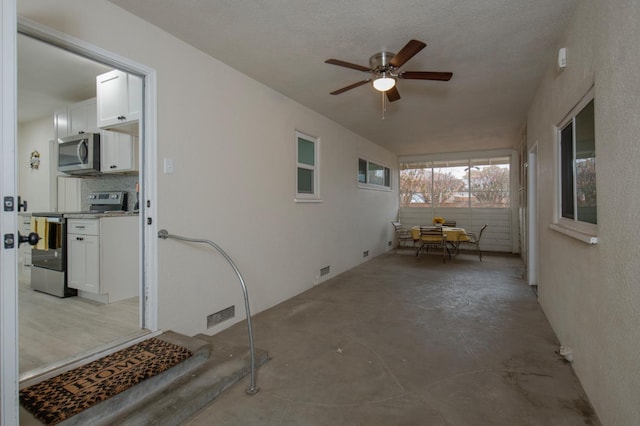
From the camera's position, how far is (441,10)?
2203 mm

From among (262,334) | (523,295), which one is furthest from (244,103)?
(523,295)

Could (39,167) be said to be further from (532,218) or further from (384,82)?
(532,218)

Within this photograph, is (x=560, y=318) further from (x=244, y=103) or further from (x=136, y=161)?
(x=136, y=161)

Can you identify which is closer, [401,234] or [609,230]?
[609,230]

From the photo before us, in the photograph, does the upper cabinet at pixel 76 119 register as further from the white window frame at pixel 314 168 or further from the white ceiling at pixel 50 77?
the white window frame at pixel 314 168

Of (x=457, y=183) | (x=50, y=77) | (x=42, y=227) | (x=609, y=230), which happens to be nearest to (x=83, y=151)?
(x=50, y=77)

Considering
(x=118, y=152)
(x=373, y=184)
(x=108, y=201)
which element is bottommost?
(x=108, y=201)

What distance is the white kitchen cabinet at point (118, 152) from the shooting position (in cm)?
365

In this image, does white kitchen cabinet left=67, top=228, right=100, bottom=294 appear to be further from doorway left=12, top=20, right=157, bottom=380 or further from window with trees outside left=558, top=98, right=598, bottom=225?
window with trees outside left=558, top=98, right=598, bottom=225

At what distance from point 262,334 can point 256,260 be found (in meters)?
0.83

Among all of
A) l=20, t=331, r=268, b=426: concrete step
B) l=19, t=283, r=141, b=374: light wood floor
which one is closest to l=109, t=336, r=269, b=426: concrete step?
l=20, t=331, r=268, b=426: concrete step

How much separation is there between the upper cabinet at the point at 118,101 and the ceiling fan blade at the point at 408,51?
2313mm

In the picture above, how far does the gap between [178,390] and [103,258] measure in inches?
82.4

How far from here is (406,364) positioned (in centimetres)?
237
